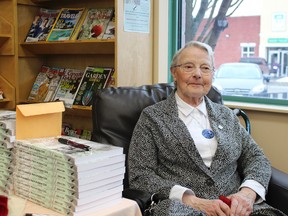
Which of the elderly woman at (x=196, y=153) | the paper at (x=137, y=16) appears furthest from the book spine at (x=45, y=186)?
the paper at (x=137, y=16)

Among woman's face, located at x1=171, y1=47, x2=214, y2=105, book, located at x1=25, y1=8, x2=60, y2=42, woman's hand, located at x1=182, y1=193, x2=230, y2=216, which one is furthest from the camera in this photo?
book, located at x1=25, y1=8, x2=60, y2=42

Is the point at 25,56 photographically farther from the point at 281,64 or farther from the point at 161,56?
the point at 281,64

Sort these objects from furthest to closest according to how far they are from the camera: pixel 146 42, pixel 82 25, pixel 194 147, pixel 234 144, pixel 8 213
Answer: pixel 82 25 < pixel 146 42 < pixel 234 144 < pixel 194 147 < pixel 8 213

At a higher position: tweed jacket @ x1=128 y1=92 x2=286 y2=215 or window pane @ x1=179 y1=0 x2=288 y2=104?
window pane @ x1=179 y1=0 x2=288 y2=104

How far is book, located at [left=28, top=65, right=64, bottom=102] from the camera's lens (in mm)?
3347

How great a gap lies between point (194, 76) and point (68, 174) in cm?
104

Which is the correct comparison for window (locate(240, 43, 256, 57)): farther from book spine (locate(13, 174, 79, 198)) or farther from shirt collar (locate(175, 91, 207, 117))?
book spine (locate(13, 174, 79, 198))

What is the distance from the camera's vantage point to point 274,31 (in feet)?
8.38

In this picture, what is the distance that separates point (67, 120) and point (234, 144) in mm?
1904

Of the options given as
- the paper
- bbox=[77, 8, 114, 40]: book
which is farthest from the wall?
bbox=[77, 8, 114, 40]: book

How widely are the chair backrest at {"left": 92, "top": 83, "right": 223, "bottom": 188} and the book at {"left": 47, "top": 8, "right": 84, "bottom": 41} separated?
1151 millimetres

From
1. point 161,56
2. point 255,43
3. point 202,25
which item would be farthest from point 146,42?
point 255,43

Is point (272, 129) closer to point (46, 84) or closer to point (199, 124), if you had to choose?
point (199, 124)

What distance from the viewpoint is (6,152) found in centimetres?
122
